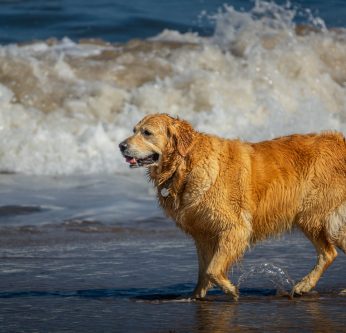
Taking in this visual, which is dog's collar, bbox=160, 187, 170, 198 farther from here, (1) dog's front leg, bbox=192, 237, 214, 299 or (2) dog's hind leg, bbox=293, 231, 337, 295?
(2) dog's hind leg, bbox=293, 231, 337, 295

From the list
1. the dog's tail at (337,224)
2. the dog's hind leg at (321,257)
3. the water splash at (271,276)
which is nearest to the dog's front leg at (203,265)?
the water splash at (271,276)

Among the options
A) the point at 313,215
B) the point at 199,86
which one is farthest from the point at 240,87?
the point at 313,215

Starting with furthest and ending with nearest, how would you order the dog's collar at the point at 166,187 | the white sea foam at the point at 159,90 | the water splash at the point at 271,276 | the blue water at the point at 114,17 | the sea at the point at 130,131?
1. the blue water at the point at 114,17
2. the white sea foam at the point at 159,90
3. the water splash at the point at 271,276
4. the dog's collar at the point at 166,187
5. the sea at the point at 130,131

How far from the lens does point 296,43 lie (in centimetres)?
1745

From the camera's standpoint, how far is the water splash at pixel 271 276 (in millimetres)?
7202

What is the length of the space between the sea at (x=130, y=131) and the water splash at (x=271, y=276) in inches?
0.7

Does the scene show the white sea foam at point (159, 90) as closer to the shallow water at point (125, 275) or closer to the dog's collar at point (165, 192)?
the shallow water at point (125, 275)

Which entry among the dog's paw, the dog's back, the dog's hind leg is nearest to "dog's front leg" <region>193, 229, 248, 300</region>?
the dog's back

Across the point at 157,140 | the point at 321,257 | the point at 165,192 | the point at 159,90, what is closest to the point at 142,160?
the point at 157,140

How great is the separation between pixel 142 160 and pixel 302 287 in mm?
1565

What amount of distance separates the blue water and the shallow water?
27.8 ft

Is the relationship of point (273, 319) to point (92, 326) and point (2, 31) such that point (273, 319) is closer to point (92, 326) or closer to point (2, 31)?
point (92, 326)

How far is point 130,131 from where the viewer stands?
14641 mm

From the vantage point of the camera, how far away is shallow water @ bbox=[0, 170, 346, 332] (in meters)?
6.02
